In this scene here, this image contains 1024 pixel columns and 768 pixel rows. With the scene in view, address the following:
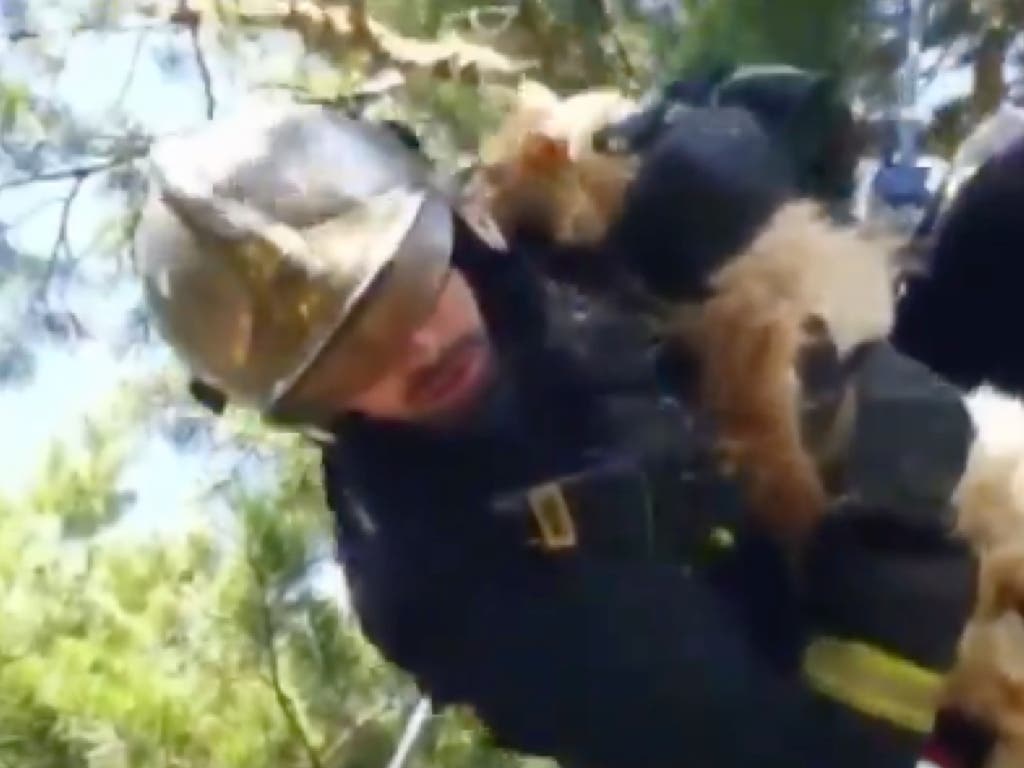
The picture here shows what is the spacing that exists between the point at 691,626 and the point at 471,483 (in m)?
0.12

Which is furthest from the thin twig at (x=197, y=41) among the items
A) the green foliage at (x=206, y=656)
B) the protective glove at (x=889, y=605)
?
the protective glove at (x=889, y=605)

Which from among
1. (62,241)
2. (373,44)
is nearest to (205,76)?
(62,241)

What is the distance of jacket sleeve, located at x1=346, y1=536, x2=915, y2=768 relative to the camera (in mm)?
889

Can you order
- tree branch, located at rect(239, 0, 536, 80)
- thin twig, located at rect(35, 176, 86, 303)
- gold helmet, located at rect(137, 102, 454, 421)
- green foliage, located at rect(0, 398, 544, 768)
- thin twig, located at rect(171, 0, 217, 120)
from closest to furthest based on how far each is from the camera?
gold helmet, located at rect(137, 102, 454, 421)
tree branch, located at rect(239, 0, 536, 80)
thin twig, located at rect(171, 0, 217, 120)
green foliage, located at rect(0, 398, 544, 768)
thin twig, located at rect(35, 176, 86, 303)

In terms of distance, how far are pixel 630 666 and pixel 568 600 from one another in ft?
0.14

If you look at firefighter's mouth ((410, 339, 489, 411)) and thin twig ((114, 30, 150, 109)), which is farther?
thin twig ((114, 30, 150, 109))

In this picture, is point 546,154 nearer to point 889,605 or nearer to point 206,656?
point 889,605

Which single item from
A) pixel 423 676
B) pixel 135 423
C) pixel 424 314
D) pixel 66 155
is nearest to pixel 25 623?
pixel 135 423

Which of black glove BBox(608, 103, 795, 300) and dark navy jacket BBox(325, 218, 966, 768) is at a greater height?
black glove BBox(608, 103, 795, 300)

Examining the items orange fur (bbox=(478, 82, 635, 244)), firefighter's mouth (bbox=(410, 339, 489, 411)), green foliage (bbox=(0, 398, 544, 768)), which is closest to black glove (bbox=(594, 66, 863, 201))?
orange fur (bbox=(478, 82, 635, 244))

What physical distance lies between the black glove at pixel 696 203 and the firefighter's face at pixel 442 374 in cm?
9

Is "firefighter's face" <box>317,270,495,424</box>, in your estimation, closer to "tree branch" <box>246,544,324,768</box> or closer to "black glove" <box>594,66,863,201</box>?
"black glove" <box>594,66,863,201</box>

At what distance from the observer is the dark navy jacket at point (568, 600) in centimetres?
89

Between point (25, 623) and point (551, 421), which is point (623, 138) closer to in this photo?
point (551, 421)
